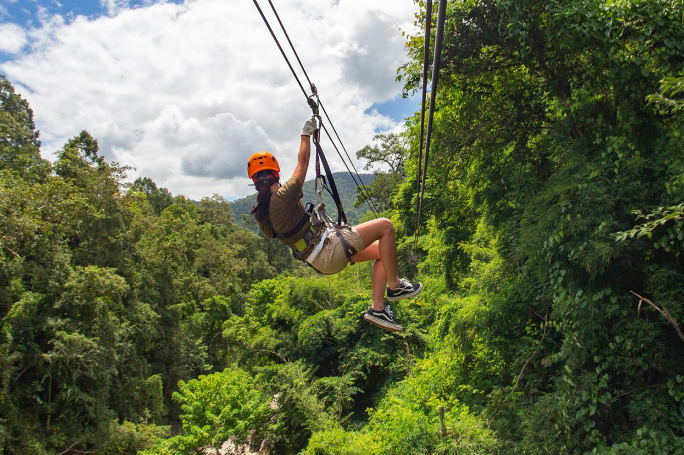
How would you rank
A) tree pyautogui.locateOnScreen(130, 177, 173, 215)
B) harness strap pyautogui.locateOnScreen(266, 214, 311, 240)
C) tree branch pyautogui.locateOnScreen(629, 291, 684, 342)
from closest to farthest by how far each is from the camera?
harness strap pyautogui.locateOnScreen(266, 214, 311, 240), tree branch pyautogui.locateOnScreen(629, 291, 684, 342), tree pyautogui.locateOnScreen(130, 177, 173, 215)

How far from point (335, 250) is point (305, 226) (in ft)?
1.05

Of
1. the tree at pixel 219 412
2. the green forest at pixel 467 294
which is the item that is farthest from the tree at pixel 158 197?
the tree at pixel 219 412

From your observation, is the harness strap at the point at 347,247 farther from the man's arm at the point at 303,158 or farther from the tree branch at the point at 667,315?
the tree branch at the point at 667,315

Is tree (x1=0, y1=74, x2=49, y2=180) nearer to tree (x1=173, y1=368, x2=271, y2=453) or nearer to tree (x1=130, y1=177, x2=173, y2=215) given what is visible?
tree (x1=173, y1=368, x2=271, y2=453)

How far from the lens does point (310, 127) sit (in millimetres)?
3266

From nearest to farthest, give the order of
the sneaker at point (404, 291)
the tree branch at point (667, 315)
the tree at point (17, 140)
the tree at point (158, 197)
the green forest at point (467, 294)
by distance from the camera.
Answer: the sneaker at point (404, 291) → the tree branch at point (667, 315) → the green forest at point (467, 294) → the tree at point (17, 140) → the tree at point (158, 197)

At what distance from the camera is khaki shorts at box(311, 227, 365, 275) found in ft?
10.8

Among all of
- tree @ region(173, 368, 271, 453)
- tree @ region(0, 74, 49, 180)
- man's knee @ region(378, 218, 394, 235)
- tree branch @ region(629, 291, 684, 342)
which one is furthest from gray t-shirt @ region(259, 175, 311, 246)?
tree @ region(0, 74, 49, 180)

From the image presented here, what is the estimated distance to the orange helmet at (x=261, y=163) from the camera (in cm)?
328

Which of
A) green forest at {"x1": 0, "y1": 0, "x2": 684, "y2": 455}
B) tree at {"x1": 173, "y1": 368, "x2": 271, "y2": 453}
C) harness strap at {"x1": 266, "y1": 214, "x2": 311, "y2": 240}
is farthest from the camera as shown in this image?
tree at {"x1": 173, "y1": 368, "x2": 271, "y2": 453}

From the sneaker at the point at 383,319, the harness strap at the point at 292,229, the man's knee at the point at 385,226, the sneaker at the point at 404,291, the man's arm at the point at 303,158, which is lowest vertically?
the sneaker at the point at 383,319

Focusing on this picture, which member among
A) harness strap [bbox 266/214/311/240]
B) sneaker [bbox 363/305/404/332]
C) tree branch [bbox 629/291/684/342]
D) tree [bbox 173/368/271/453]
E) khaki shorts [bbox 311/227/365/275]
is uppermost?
harness strap [bbox 266/214/311/240]

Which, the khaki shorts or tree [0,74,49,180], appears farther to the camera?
tree [0,74,49,180]

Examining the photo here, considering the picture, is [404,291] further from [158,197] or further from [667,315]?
[158,197]
